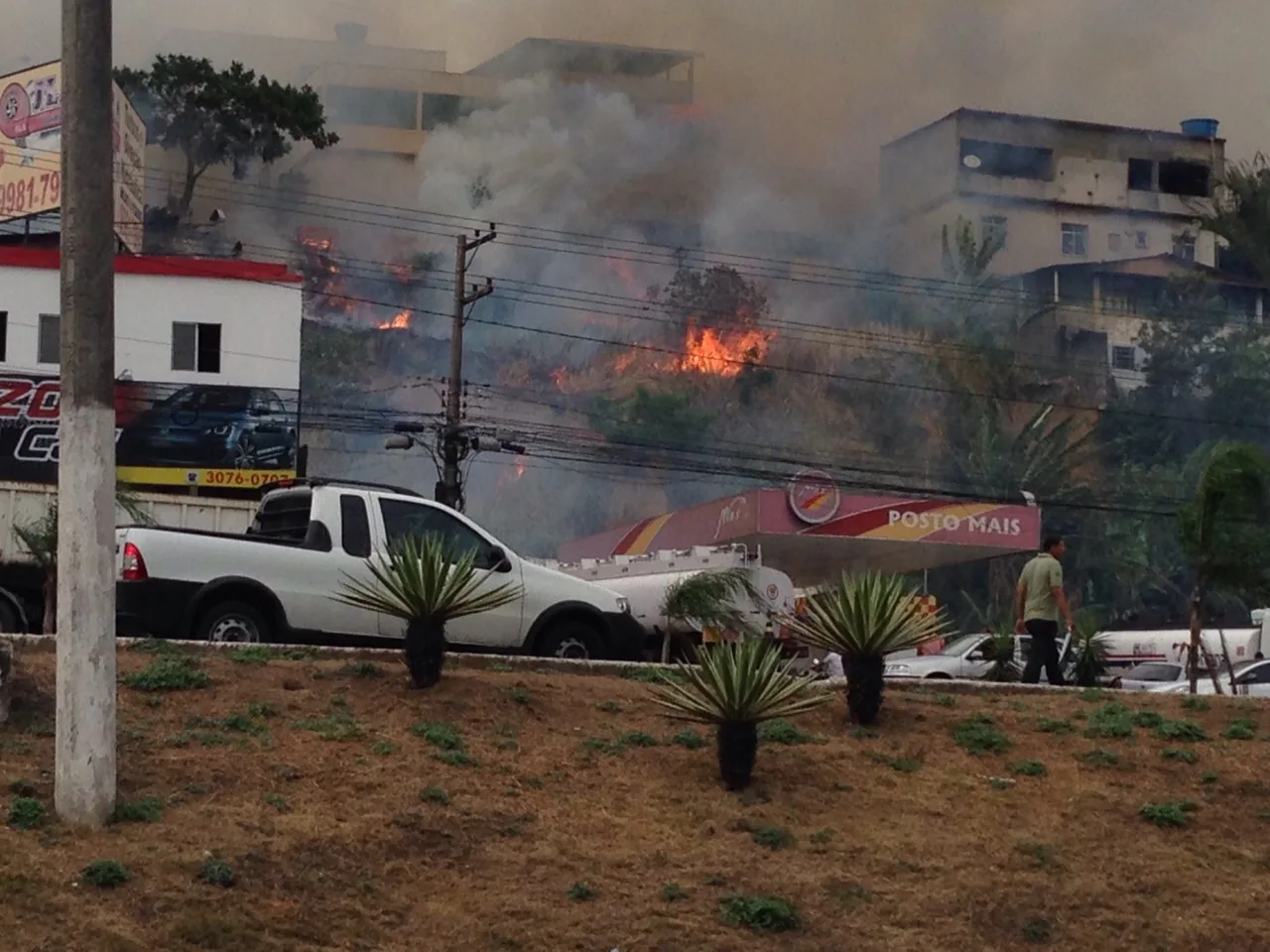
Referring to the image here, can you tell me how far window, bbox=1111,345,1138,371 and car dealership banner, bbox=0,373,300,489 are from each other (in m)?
41.7

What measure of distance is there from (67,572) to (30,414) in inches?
1106

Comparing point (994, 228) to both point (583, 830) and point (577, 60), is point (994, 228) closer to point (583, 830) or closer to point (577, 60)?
point (577, 60)

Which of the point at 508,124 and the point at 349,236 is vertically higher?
the point at 508,124

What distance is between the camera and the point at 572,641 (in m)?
15.9

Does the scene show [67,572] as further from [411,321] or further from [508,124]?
[508,124]

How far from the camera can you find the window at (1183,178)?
8044 centimetres

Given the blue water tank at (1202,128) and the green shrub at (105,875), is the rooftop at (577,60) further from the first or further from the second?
the green shrub at (105,875)

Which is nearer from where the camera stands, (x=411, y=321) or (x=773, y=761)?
(x=773, y=761)

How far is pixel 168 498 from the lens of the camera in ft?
68.9

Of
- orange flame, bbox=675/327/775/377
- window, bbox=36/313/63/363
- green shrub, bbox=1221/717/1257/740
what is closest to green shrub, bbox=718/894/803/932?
green shrub, bbox=1221/717/1257/740

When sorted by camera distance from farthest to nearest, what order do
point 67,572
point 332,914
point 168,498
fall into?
1. point 168,498
2. point 67,572
3. point 332,914

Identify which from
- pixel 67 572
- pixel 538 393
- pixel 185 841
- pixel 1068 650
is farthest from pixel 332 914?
pixel 538 393

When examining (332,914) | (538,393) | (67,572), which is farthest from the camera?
(538,393)

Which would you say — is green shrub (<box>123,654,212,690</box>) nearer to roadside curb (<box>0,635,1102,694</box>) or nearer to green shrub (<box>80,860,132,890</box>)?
roadside curb (<box>0,635,1102,694</box>)
